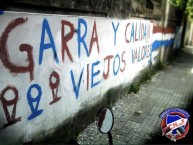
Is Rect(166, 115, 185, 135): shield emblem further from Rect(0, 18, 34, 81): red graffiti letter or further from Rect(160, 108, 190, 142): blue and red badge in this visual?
Rect(0, 18, 34, 81): red graffiti letter

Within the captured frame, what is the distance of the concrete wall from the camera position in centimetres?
311

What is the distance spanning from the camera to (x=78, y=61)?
444cm

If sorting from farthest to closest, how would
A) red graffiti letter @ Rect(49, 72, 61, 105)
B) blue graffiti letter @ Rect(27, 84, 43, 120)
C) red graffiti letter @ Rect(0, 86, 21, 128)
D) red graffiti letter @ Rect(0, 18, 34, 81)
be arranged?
1. red graffiti letter @ Rect(49, 72, 61, 105)
2. blue graffiti letter @ Rect(27, 84, 43, 120)
3. red graffiti letter @ Rect(0, 86, 21, 128)
4. red graffiti letter @ Rect(0, 18, 34, 81)


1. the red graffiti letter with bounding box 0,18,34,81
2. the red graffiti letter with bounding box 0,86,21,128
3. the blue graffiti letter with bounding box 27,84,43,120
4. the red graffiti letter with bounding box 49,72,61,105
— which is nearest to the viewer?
the red graffiti letter with bounding box 0,18,34,81

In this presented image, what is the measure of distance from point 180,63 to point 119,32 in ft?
27.5

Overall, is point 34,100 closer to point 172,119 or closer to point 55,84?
point 55,84

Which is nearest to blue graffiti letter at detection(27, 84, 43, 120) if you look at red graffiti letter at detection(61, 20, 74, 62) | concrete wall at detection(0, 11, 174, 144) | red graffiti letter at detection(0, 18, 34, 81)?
concrete wall at detection(0, 11, 174, 144)

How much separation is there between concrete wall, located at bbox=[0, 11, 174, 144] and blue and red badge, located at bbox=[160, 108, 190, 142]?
181cm

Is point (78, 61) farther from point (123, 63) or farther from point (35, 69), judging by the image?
point (123, 63)

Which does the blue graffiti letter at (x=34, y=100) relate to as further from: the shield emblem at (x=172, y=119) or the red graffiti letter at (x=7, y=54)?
the shield emblem at (x=172, y=119)

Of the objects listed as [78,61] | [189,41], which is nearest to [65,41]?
[78,61]

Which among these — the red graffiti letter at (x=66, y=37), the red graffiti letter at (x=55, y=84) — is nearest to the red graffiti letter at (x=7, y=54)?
the red graffiti letter at (x=55, y=84)

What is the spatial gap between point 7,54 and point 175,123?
221 centimetres

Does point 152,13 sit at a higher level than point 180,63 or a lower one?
higher
